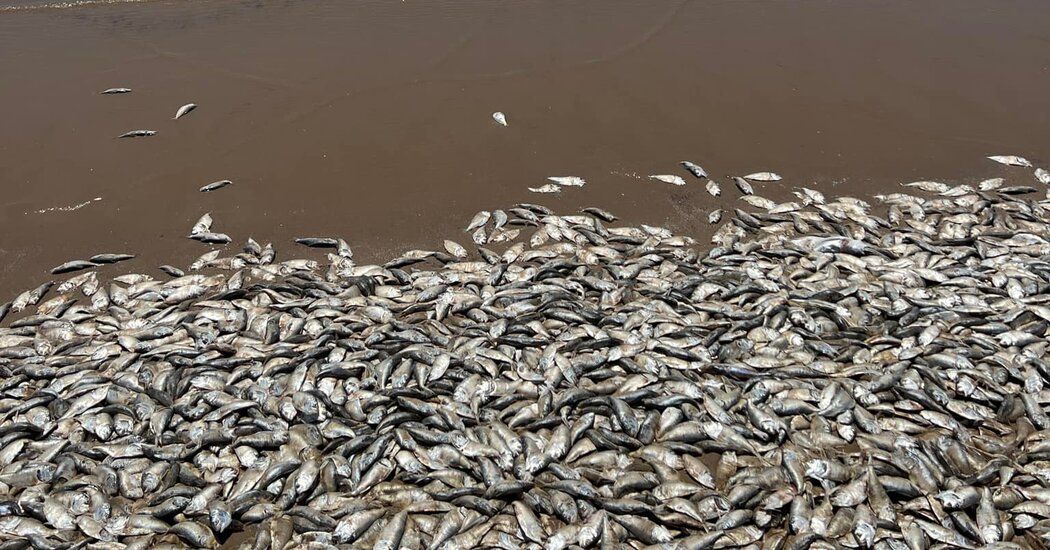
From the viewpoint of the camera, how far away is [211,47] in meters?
14.9

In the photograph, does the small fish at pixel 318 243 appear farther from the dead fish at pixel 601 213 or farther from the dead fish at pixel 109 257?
the dead fish at pixel 601 213

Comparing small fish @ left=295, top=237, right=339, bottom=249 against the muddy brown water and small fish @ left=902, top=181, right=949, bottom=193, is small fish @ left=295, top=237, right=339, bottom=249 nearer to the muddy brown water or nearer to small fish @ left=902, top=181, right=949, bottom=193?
the muddy brown water

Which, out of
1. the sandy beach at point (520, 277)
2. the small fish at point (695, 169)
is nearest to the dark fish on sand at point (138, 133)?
the sandy beach at point (520, 277)

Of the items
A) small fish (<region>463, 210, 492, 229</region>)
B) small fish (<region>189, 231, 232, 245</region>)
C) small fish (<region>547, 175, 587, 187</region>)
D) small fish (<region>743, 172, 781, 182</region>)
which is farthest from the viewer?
small fish (<region>743, 172, 781, 182</region>)

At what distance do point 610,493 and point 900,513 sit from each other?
8.15 feet

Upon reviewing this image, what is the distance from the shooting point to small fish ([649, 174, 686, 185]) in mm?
11663

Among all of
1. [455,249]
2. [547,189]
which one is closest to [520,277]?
[455,249]

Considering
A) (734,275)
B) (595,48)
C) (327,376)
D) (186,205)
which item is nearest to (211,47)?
(186,205)

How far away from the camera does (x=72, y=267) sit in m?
9.78

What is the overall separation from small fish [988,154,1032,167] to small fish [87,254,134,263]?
44.0 ft

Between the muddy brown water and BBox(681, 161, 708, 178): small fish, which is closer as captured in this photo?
the muddy brown water

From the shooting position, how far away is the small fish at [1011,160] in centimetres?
1235

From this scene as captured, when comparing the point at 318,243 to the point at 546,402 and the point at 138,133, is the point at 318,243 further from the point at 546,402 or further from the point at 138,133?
the point at 546,402

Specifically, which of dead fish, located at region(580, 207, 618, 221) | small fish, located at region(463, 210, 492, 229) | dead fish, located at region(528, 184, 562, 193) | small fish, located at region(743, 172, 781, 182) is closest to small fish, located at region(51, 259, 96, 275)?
small fish, located at region(463, 210, 492, 229)
